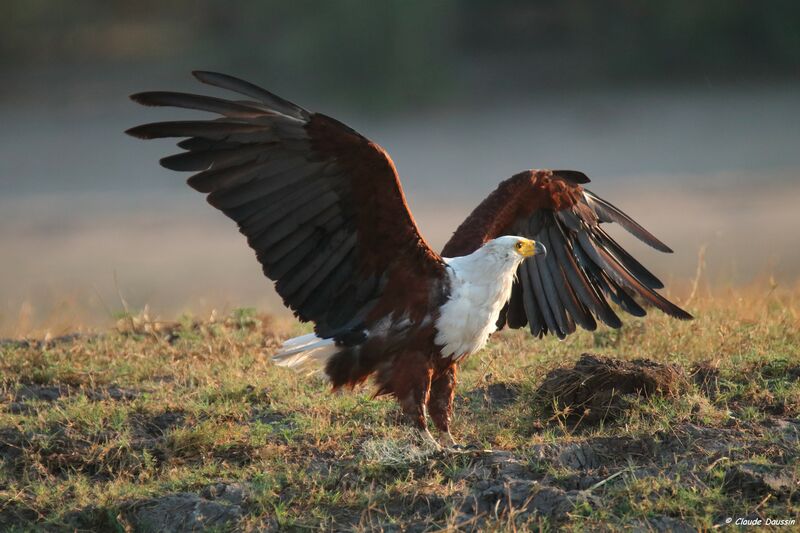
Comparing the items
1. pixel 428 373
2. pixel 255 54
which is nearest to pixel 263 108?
pixel 428 373

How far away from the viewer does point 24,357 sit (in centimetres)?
608

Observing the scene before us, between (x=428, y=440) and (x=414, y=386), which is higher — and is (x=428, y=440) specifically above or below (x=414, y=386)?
below

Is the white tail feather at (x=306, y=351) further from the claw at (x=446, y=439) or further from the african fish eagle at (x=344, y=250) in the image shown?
the claw at (x=446, y=439)

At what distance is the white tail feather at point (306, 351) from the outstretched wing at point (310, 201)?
50mm

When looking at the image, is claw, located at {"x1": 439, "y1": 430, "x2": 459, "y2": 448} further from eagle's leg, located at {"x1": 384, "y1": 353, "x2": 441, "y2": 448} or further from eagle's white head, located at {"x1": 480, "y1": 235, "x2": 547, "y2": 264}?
eagle's white head, located at {"x1": 480, "y1": 235, "x2": 547, "y2": 264}

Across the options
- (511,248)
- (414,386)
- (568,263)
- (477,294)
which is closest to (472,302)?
(477,294)

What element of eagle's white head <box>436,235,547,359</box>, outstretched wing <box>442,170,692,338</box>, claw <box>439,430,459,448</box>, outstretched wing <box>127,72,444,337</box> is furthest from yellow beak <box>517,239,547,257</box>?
claw <box>439,430,459,448</box>

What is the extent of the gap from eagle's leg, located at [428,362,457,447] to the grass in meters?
0.15

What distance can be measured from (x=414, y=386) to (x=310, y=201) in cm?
89

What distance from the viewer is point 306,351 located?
5.06 metres

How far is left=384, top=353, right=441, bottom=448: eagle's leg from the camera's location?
4895 mm

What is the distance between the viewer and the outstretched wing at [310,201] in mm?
4660

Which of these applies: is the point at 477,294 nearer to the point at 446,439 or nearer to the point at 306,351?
the point at 446,439

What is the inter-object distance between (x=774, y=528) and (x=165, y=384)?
3041 millimetres
